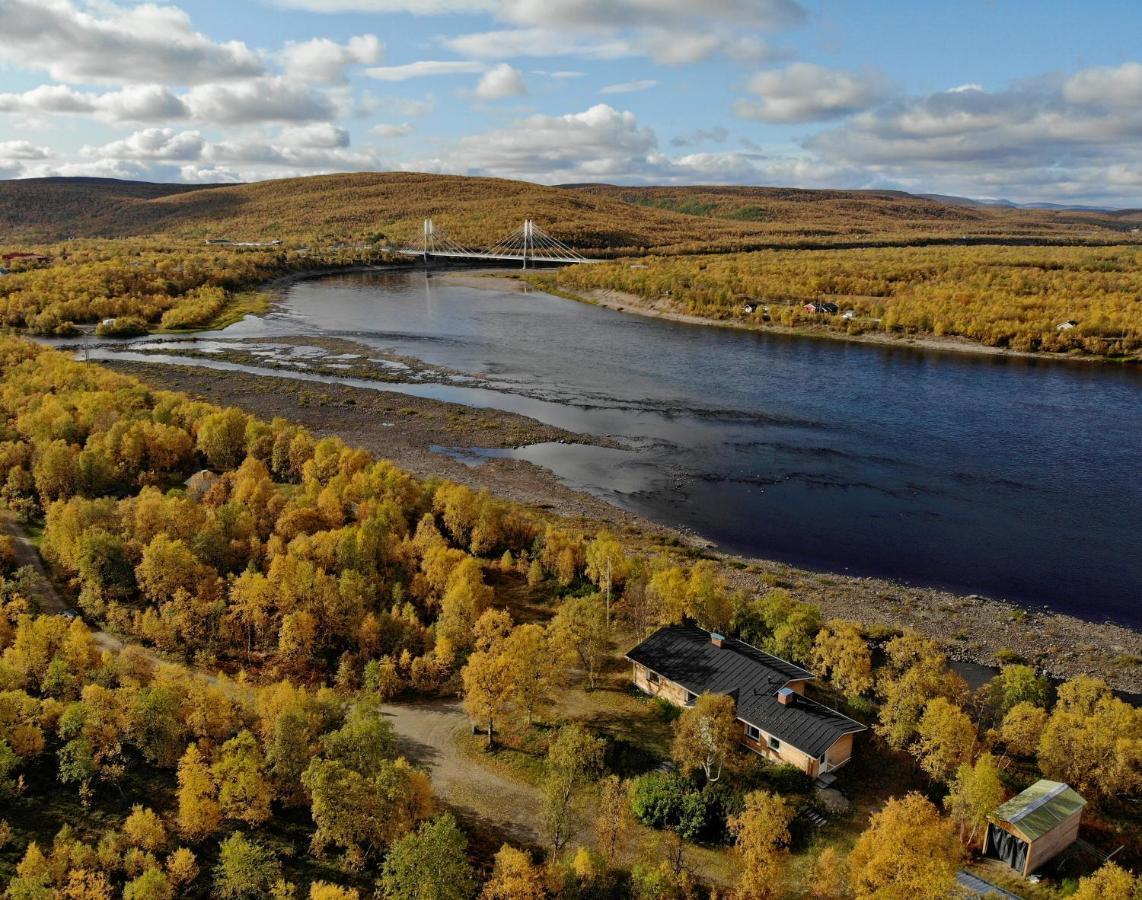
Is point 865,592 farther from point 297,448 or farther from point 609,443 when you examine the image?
point 297,448

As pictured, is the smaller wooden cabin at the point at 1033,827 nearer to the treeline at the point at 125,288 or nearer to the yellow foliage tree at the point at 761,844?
the yellow foliage tree at the point at 761,844

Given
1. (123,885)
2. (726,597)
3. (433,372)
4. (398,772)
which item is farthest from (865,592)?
(433,372)

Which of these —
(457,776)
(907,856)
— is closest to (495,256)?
(457,776)

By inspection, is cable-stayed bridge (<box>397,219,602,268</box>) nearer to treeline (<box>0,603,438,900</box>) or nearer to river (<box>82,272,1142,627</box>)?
river (<box>82,272,1142,627</box>)

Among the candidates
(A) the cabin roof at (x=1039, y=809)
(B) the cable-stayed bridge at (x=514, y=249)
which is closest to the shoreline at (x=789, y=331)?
(B) the cable-stayed bridge at (x=514, y=249)

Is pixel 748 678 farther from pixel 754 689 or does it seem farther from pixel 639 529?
pixel 639 529

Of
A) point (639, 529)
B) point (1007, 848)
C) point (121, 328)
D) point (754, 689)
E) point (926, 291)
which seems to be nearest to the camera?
point (1007, 848)
